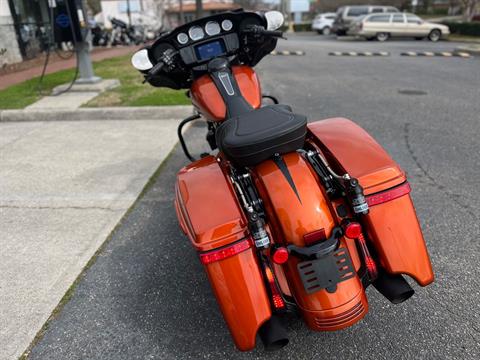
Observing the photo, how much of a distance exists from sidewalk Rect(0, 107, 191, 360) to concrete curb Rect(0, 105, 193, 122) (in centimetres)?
12

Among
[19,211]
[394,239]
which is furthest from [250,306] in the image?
[19,211]

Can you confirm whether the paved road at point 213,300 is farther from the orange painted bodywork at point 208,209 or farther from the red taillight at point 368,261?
the orange painted bodywork at point 208,209

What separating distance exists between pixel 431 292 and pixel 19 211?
11.5ft

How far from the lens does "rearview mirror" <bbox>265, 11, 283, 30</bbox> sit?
125 inches

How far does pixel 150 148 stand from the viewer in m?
5.04

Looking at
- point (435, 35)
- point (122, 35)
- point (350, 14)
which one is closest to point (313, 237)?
point (435, 35)

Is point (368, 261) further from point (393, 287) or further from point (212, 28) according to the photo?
point (212, 28)

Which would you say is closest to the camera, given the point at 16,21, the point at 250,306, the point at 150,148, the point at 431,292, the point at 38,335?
the point at 250,306

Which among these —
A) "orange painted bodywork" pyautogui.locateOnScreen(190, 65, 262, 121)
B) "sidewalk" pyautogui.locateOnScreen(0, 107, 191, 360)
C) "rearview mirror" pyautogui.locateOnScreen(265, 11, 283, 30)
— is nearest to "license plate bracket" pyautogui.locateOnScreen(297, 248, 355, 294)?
"orange painted bodywork" pyautogui.locateOnScreen(190, 65, 262, 121)

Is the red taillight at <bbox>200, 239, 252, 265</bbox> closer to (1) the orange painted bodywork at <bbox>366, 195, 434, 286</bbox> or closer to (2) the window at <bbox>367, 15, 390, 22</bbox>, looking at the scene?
(1) the orange painted bodywork at <bbox>366, 195, 434, 286</bbox>

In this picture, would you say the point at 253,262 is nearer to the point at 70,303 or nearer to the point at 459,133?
the point at 70,303

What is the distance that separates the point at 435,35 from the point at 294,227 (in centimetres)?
2255

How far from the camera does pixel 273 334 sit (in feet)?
5.62

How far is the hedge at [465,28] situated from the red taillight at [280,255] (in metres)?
25.2
